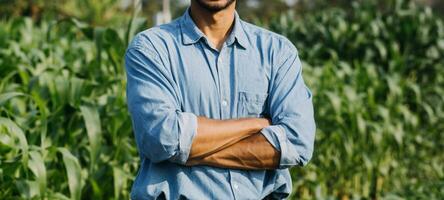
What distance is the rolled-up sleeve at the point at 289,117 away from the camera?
2.63 meters

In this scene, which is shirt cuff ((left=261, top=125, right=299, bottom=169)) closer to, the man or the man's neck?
the man

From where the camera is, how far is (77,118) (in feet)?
14.7

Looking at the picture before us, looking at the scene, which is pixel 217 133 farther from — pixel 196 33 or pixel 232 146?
pixel 196 33

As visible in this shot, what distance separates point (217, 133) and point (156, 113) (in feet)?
0.61

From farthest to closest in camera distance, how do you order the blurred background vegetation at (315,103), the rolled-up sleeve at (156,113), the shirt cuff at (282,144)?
1. the blurred background vegetation at (315,103)
2. the shirt cuff at (282,144)
3. the rolled-up sleeve at (156,113)

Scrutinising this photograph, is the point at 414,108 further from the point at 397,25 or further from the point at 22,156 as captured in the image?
the point at 22,156

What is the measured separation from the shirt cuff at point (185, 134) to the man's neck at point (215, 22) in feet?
0.87

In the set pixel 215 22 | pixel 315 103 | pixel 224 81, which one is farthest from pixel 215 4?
pixel 315 103

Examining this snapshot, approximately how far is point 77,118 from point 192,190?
2.07 meters

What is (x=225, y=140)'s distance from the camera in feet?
8.48

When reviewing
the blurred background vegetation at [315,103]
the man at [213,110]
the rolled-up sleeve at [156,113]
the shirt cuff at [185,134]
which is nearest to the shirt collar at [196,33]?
the man at [213,110]

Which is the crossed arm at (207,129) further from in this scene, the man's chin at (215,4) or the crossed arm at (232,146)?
the man's chin at (215,4)

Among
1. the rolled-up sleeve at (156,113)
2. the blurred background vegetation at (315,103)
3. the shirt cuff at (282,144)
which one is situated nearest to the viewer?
the rolled-up sleeve at (156,113)

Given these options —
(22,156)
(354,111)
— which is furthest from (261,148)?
(354,111)
